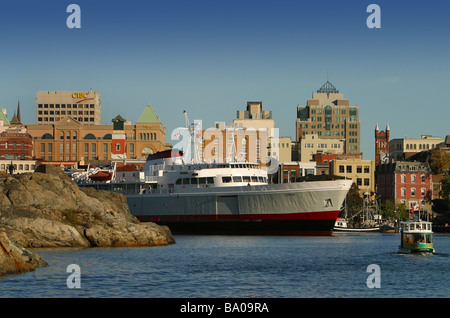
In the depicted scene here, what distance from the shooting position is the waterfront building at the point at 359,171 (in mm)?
162250

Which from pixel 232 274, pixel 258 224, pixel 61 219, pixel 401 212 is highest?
pixel 61 219

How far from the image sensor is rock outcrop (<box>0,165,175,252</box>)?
63.8 meters

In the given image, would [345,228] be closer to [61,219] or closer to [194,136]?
[194,136]

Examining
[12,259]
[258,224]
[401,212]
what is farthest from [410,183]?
[12,259]

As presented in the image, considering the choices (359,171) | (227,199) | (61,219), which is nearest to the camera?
(61,219)

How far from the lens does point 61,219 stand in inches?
2704

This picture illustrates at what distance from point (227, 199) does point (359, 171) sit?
71.3m

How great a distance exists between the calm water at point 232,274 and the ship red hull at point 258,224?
75.3 ft

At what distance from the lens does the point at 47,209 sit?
6869cm

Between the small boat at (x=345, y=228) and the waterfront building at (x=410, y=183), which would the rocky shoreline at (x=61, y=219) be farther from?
the waterfront building at (x=410, y=183)

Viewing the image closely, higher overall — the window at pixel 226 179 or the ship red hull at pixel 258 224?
the window at pixel 226 179
